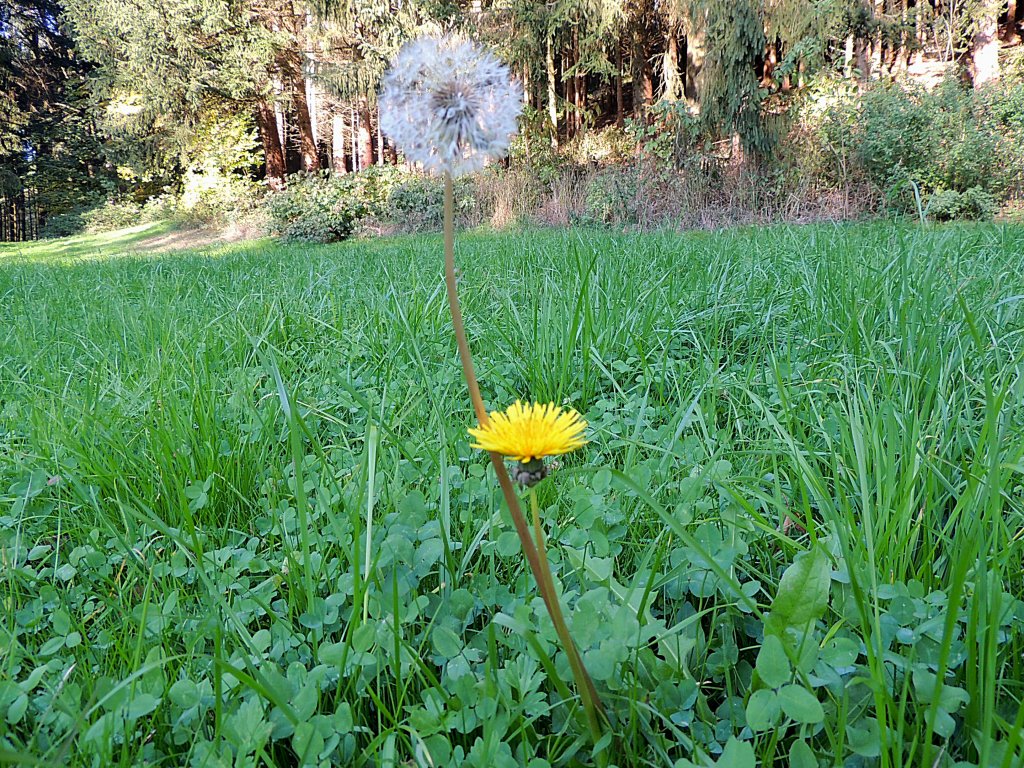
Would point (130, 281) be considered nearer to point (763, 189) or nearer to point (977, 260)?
point (977, 260)

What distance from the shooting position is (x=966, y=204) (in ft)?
23.2

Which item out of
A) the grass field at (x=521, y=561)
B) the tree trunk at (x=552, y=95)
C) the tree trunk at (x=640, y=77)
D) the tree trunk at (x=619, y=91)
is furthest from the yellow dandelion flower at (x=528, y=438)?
the tree trunk at (x=619, y=91)

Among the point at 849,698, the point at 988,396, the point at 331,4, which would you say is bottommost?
the point at 849,698

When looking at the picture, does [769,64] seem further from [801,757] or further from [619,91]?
[801,757]

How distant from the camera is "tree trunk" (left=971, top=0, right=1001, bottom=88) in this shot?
364 inches

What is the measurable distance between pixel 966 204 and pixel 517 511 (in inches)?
342

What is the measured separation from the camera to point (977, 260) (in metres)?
2.66

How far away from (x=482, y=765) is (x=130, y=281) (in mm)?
5101

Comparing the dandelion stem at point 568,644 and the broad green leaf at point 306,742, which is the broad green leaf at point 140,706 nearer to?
the broad green leaf at point 306,742

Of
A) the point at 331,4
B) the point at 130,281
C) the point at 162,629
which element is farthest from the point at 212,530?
the point at 331,4

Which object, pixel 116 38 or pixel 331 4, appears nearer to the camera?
pixel 331 4

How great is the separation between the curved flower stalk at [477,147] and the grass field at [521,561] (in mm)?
103

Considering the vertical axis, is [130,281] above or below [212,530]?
above

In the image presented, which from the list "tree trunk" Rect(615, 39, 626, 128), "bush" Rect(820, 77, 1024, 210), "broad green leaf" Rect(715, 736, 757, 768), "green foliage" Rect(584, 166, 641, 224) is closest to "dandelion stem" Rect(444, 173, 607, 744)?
"broad green leaf" Rect(715, 736, 757, 768)
